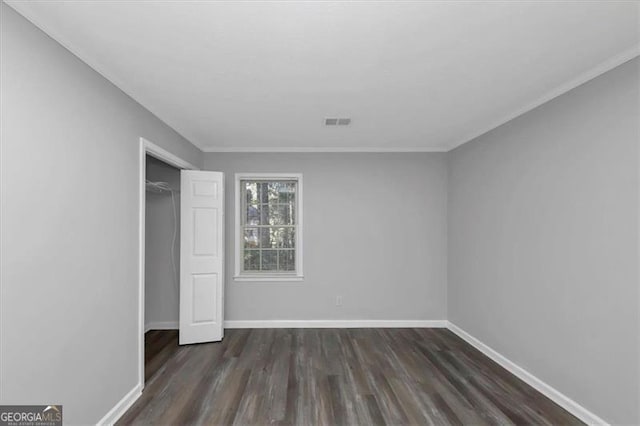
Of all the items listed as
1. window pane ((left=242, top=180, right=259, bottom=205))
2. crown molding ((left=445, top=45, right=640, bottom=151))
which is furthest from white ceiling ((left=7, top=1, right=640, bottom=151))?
window pane ((left=242, top=180, right=259, bottom=205))

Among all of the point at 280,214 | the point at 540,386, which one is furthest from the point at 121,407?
the point at 540,386

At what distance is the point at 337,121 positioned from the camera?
11.0 ft

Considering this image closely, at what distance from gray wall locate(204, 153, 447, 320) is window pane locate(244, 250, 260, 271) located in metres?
0.24

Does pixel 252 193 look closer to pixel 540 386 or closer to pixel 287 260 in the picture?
pixel 287 260

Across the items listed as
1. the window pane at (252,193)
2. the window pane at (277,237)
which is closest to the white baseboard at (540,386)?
the window pane at (277,237)

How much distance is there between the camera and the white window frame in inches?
177

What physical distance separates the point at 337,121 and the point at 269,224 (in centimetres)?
202

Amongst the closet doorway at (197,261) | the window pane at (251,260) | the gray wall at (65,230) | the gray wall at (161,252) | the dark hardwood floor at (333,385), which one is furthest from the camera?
the window pane at (251,260)

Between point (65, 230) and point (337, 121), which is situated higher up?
point (337, 121)

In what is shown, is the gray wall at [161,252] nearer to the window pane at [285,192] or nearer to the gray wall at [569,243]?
the window pane at [285,192]

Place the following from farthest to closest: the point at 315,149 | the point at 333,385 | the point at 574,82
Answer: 1. the point at 315,149
2. the point at 333,385
3. the point at 574,82

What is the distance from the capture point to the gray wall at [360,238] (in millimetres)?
4492

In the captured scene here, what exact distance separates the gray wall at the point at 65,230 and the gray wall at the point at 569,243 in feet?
11.9

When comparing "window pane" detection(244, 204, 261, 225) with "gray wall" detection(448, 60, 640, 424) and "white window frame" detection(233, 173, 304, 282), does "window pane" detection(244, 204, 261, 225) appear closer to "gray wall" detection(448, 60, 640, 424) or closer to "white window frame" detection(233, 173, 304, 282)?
"white window frame" detection(233, 173, 304, 282)
